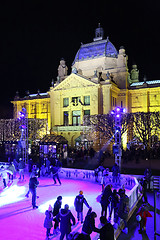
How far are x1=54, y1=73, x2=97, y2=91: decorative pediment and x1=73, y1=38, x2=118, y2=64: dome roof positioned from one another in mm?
9014

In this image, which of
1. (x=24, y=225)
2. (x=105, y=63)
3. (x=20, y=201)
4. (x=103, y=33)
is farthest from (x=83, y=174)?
(x=103, y=33)

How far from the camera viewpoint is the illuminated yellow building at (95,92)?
36688 millimetres

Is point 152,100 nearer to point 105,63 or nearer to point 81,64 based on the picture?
point 105,63

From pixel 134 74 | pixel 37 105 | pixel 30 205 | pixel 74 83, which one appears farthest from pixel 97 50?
pixel 30 205

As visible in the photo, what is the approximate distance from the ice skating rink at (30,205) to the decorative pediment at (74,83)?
970 inches

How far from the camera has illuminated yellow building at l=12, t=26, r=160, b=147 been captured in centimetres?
3669

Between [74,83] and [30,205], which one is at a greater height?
[74,83]

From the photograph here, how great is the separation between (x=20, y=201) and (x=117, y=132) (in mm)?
7551

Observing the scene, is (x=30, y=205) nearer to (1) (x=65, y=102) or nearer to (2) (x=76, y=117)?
(2) (x=76, y=117)

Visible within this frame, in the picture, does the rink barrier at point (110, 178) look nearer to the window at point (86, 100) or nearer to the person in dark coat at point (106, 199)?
the person in dark coat at point (106, 199)

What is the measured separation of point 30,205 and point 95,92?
28.9m

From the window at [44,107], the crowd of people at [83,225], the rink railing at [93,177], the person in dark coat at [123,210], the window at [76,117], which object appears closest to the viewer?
the crowd of people at [83,225]

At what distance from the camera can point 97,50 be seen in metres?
44.3

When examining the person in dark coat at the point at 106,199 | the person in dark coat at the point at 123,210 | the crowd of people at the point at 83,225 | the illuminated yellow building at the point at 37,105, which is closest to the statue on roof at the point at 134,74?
the illuminated yellow building at the point at 37,105
